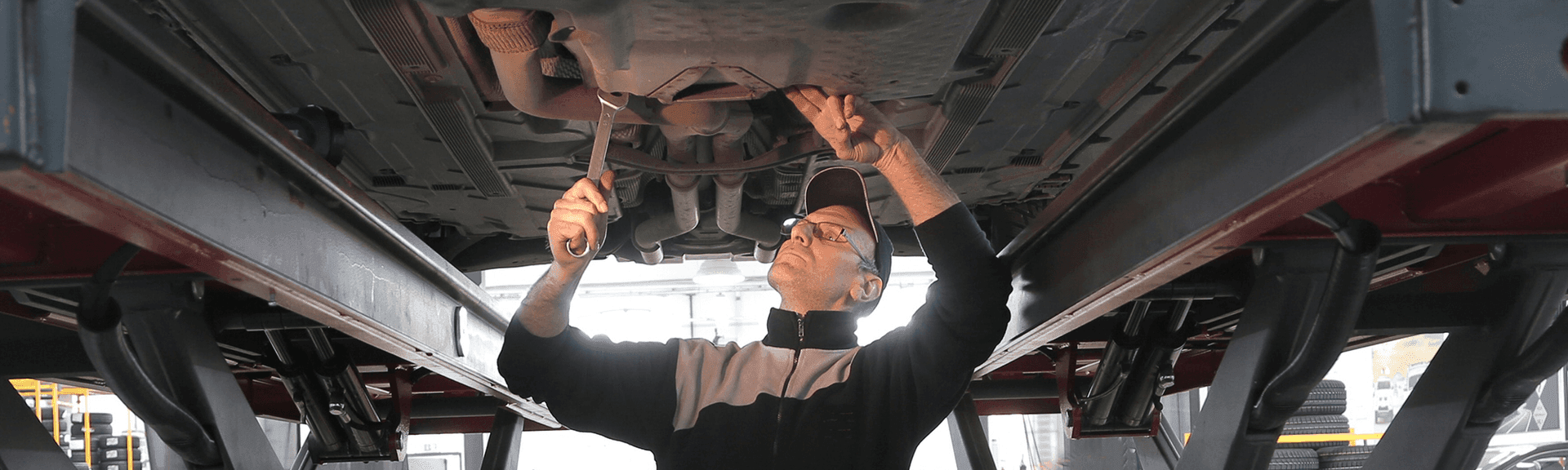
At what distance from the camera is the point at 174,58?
1.16 m

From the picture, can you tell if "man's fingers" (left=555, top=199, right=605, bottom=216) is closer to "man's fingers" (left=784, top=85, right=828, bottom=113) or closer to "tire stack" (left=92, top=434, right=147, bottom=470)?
"man's fingers" (left=784, top=85, right=828, bottom=113)

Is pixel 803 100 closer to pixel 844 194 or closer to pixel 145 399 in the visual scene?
pixel 844 194

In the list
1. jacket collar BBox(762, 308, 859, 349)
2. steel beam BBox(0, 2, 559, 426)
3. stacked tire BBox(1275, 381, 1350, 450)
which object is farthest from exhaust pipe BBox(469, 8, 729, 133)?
stacked tire BBox(1275, 381, 1350, 450)

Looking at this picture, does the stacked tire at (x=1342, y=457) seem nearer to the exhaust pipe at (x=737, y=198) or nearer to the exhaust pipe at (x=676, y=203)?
the exhaust pipe at (x=737, y=198)

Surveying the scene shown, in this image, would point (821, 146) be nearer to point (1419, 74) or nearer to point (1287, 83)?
point (1287, 83)

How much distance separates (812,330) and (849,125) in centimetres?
47

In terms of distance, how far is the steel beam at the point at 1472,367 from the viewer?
6.13 feet

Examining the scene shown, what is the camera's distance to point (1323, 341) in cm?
165

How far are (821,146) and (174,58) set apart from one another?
144 cm

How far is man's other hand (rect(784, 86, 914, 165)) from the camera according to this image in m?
1.72

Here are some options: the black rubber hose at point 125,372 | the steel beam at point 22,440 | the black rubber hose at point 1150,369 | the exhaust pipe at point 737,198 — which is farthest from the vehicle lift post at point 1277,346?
the steel beam at point 22,440

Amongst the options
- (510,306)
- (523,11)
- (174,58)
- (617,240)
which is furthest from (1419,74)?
(510,306)

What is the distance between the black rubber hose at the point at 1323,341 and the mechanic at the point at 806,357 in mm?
455

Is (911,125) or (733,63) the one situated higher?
(911,125)
